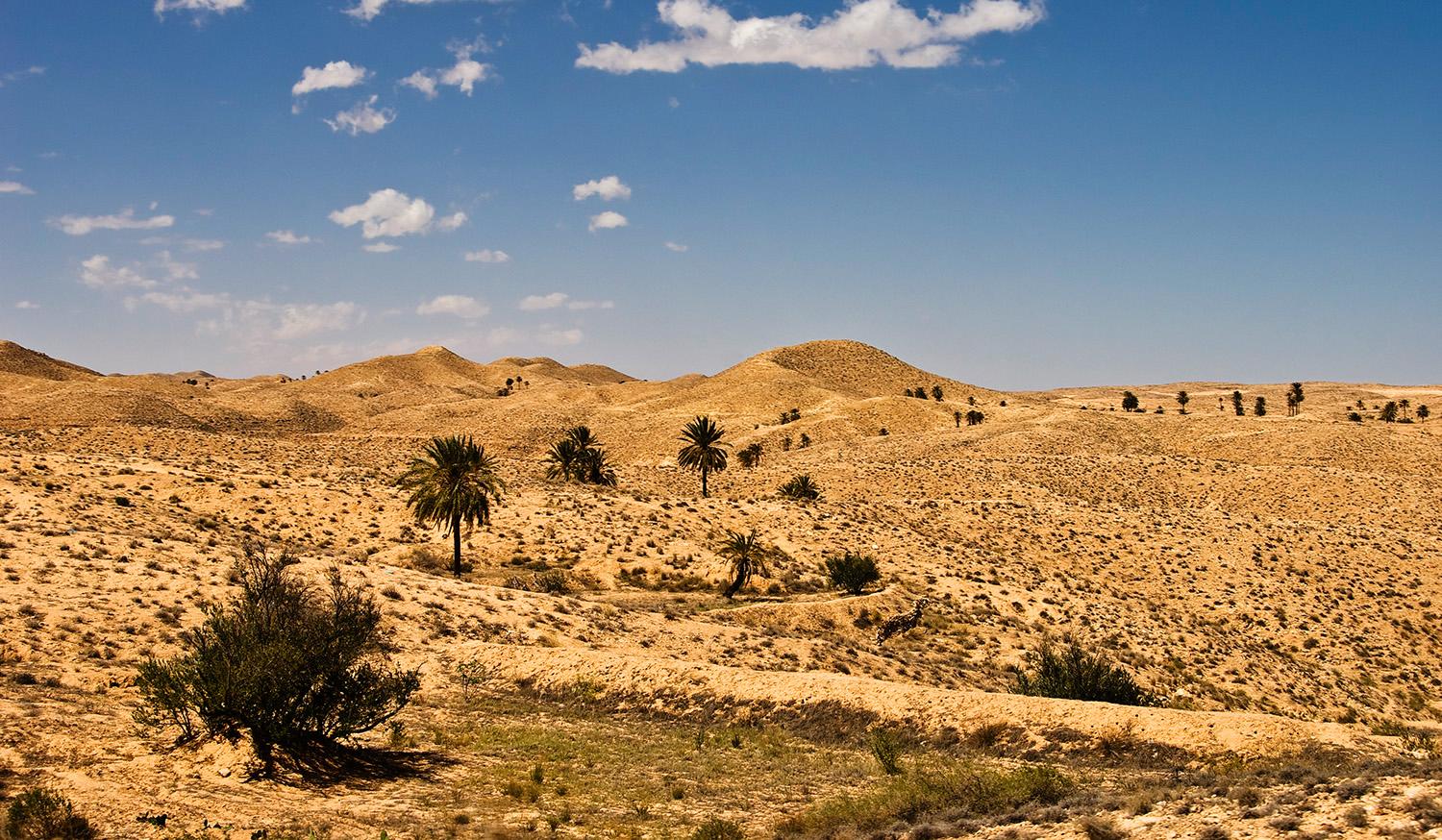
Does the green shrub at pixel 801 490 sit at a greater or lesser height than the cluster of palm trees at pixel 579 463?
lesser

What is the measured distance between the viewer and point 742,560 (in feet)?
130

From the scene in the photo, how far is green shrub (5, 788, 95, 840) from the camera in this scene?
35.4 ft

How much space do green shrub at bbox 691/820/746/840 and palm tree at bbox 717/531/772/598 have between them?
25583mm

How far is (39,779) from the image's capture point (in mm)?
12719

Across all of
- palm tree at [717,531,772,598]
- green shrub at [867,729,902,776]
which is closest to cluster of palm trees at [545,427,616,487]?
palm tree at [717,531,772,598]

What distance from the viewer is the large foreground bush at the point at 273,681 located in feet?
47.7

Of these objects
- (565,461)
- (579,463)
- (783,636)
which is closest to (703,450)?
(579,463)

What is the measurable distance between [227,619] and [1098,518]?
180 ft

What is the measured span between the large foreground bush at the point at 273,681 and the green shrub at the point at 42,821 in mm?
2950

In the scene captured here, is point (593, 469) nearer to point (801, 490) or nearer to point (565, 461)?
point (565, 461)

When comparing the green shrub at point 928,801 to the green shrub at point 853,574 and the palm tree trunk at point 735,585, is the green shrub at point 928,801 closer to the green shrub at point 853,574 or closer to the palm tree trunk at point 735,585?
the palm tree trunk at point 735,585

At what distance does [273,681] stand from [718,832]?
7.66 m

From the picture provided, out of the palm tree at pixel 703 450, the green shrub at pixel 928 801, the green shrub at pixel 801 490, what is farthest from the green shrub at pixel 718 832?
the palm tree at pixel 703 450

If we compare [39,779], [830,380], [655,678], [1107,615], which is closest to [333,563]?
[655,678]
